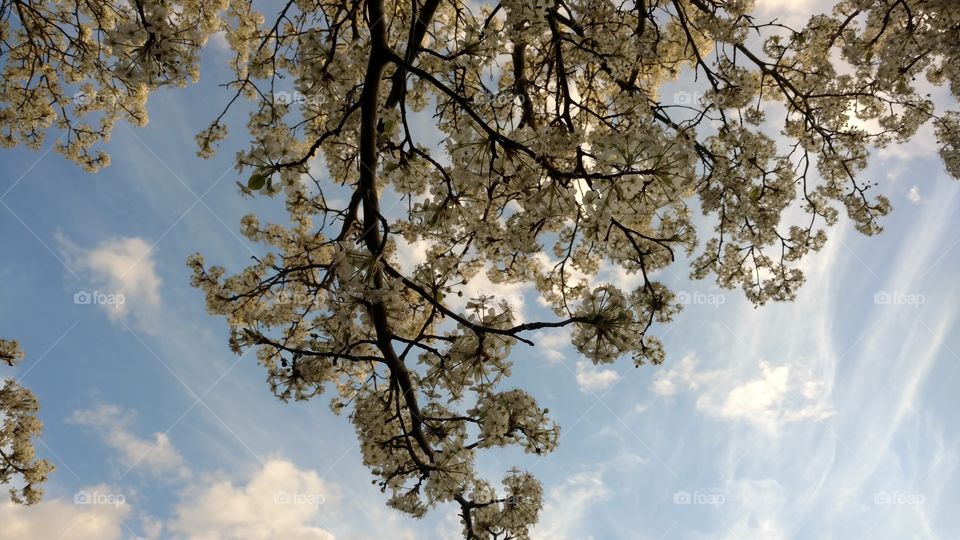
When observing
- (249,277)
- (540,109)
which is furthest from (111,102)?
(540,109)

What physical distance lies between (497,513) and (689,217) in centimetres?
433

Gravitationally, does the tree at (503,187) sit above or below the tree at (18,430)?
above

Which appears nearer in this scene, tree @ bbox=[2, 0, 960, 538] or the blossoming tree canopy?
tree @ bbox=[2, 0, 960, 538]

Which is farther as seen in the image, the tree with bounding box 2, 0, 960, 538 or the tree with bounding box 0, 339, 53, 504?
the tree with bounding box 0, 339, 53, 504

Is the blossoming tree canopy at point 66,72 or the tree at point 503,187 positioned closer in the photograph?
the tree at point 503,187

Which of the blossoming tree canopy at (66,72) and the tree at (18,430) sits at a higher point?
the blossoming tree canopy at (66,72)

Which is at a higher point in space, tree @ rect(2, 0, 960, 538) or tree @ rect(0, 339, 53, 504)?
tree @ rect(2, 0, 960, 538)

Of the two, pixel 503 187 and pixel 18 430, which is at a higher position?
pixel 503 187

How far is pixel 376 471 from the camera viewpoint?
17.3ft

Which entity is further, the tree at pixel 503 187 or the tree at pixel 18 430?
the tree at pixel 18 430

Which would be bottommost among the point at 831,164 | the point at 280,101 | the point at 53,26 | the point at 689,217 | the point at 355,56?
the point at 355,56

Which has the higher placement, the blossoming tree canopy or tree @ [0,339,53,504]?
the blossoming tree canopy

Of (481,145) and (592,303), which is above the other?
(481,145)

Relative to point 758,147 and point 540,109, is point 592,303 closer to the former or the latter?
point 758,147
